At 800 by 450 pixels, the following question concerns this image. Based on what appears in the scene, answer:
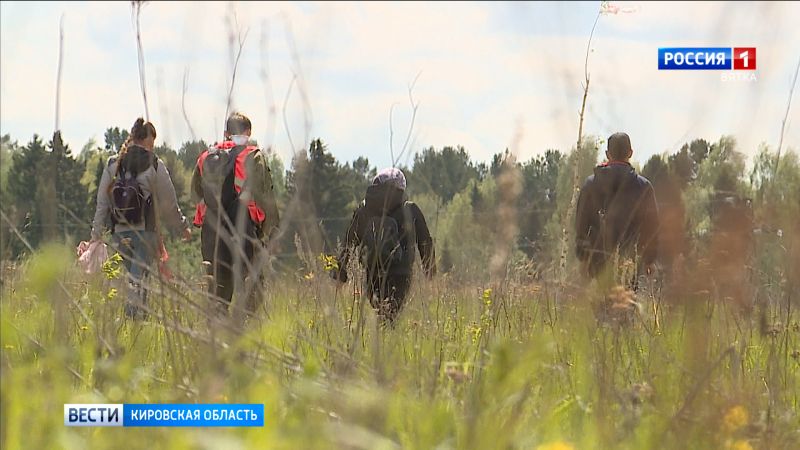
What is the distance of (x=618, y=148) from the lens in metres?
5.37

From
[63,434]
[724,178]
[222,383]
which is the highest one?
[724,178]

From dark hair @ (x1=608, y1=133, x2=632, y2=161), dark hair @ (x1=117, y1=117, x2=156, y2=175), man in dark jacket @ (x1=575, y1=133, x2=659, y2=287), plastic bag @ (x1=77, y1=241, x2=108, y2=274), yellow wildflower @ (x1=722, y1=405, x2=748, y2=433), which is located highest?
dark hair @ (x1=117, y1=117, x2=156, y2=175)

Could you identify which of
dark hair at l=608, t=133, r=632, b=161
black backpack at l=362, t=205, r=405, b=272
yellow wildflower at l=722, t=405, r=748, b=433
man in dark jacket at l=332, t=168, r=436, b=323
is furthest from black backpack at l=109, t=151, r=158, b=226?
yellow wildflower at l=722, t=405, r=748, b=433

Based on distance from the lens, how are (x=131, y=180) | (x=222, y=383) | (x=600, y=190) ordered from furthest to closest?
(x=131, y=180), (x=600, y=190), (x=222, y=383)

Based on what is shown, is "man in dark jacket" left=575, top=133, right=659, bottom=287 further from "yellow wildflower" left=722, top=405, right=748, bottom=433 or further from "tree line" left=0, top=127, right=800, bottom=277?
"yellow wildflower" left=722, top=405, right=748, bottom=433

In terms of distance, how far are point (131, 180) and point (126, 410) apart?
4.05 metres

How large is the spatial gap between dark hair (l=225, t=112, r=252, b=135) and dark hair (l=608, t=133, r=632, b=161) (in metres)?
1.98

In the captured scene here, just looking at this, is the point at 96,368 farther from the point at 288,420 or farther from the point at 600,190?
the point at 600,190

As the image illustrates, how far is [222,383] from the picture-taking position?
221 centimetres

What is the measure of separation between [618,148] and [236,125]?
2.69 m

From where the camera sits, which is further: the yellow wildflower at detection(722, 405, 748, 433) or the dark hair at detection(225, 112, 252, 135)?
the dark hair at detection(225, 112, 252, 135)

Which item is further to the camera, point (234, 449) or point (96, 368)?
point (96, 368)

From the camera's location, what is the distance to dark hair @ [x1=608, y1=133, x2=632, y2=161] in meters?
5.31

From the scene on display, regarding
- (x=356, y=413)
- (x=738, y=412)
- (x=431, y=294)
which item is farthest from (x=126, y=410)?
(x=431, y=294)
